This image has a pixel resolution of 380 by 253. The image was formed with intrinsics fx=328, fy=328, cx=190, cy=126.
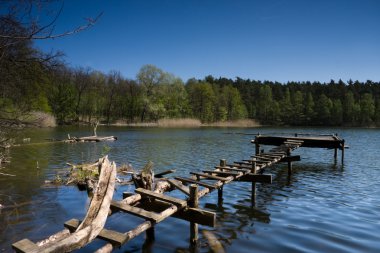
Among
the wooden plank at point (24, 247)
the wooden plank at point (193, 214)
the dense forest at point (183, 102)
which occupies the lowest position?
the wooden plank at point (193, 214)

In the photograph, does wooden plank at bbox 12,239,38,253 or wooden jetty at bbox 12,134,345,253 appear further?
wooden jetty at bbox 12,134,345,253

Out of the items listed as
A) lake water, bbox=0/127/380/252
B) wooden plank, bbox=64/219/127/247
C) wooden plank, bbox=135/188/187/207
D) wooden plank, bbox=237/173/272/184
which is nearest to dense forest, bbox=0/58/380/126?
lake water, bbox=0/127/380/252

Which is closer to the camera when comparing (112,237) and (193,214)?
(112,237)

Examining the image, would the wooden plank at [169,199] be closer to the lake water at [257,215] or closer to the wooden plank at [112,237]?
the lake water at [257,215]

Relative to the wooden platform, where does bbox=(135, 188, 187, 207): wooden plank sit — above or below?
below

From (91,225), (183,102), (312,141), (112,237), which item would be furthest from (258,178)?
(183,102)

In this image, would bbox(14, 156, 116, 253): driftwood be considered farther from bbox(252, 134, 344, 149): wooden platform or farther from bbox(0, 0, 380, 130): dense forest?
bbox(0, 0, 380, 130): dense forest

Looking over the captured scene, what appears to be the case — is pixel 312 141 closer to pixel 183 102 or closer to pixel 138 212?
pixel 138 212

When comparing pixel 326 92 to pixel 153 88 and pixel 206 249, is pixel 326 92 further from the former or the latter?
pixel 206 249

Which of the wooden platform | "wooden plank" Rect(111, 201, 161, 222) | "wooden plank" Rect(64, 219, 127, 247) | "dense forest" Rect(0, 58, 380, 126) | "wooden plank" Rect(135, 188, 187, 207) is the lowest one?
"wooden plank" Rect(64, 219, 127, 247)

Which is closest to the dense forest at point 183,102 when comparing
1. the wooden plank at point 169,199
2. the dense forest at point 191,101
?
the dense forest at point 191,101

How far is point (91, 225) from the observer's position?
575 centimetres

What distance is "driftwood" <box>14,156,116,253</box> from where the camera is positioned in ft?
16.4

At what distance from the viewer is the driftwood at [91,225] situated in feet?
16.4
